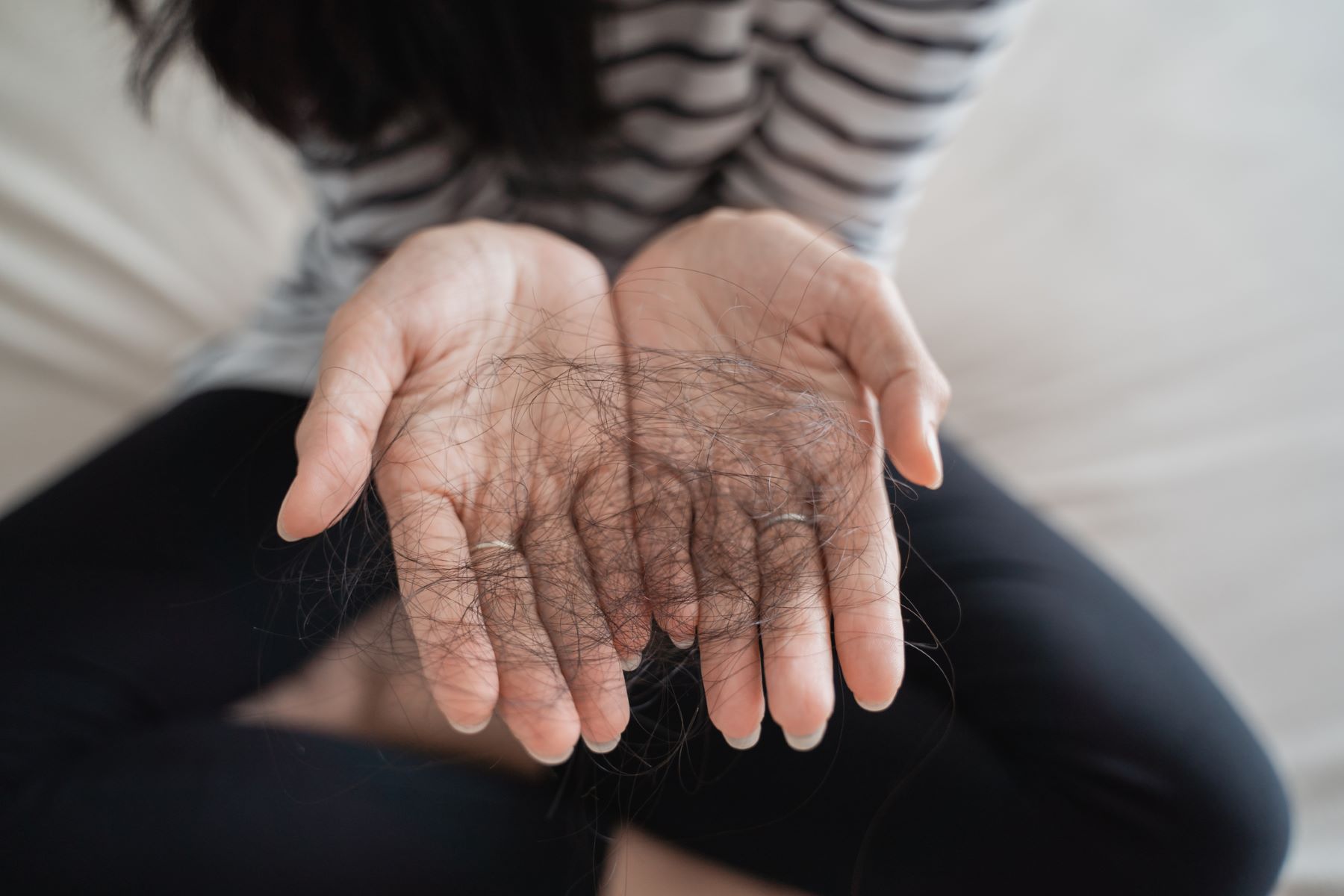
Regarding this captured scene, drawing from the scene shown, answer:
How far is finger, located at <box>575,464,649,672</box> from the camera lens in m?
0.41

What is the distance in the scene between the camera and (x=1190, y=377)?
754 mm

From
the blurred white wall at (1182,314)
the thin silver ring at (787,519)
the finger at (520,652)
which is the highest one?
the thin silver ring at (787,519)

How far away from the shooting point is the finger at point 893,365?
14.3 inches

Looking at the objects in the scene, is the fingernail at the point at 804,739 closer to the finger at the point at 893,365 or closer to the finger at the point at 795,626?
the finger at the point at 795,626

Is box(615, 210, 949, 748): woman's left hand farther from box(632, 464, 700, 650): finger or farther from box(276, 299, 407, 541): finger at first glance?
box(276, 299, 407, 541): finger

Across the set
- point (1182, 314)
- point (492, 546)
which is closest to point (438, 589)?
point (492, 546)

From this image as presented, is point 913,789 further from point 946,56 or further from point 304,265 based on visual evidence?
point 304,265

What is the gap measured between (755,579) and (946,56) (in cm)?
37

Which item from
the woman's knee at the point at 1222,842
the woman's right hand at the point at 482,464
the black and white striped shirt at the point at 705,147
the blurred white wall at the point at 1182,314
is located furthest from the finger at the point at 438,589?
the blurred white wall at the point at 1182,314

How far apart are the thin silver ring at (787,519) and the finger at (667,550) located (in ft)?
0.14

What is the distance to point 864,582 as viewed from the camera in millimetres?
379

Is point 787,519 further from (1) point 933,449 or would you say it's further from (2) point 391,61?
(2) point 391,61

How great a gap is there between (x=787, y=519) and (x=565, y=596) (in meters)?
0.12

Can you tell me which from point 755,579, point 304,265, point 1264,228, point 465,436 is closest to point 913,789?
point 755,579
